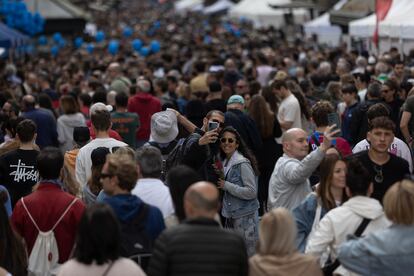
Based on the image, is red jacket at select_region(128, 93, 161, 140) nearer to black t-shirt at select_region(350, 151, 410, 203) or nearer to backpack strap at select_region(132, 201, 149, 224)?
black t-shirt at select_region(350, 151, 410, 203)

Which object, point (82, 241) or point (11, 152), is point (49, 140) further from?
point (82, 241)

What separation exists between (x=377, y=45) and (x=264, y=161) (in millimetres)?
8925

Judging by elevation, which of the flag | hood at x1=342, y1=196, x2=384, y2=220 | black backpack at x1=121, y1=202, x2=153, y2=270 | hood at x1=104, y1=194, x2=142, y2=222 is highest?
hood at x1=104, y1=194, x2=142, y2=222

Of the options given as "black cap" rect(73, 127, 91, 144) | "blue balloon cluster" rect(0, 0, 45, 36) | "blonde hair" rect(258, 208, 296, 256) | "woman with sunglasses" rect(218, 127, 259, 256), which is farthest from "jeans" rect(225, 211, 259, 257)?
"blue balloon cluster" rect(0, 0, 45, 36)

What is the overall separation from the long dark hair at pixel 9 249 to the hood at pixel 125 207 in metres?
0.69

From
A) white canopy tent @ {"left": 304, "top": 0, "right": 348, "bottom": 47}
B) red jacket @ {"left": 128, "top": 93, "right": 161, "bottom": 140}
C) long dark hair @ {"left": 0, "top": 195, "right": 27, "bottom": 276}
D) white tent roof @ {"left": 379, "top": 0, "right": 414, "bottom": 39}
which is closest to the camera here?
long dark hair @ {"left": 0, "top": 195, "right": 27, "bottom": 276}

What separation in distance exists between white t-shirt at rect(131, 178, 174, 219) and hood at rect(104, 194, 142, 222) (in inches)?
11.8

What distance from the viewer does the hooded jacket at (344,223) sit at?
21.3 ft

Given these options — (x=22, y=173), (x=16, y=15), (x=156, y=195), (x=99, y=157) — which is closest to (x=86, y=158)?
(x=22, y=173)

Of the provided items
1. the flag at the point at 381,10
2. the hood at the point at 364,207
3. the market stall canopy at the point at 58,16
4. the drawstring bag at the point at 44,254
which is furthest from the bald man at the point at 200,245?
the market stall canopy at the point at 58,16

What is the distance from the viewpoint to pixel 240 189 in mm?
9117

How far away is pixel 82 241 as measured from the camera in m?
5.91

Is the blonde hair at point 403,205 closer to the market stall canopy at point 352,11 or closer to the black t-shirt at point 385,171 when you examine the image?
the black t-shirt at point 385,171

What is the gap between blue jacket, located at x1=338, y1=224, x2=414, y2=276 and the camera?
6.04 m
